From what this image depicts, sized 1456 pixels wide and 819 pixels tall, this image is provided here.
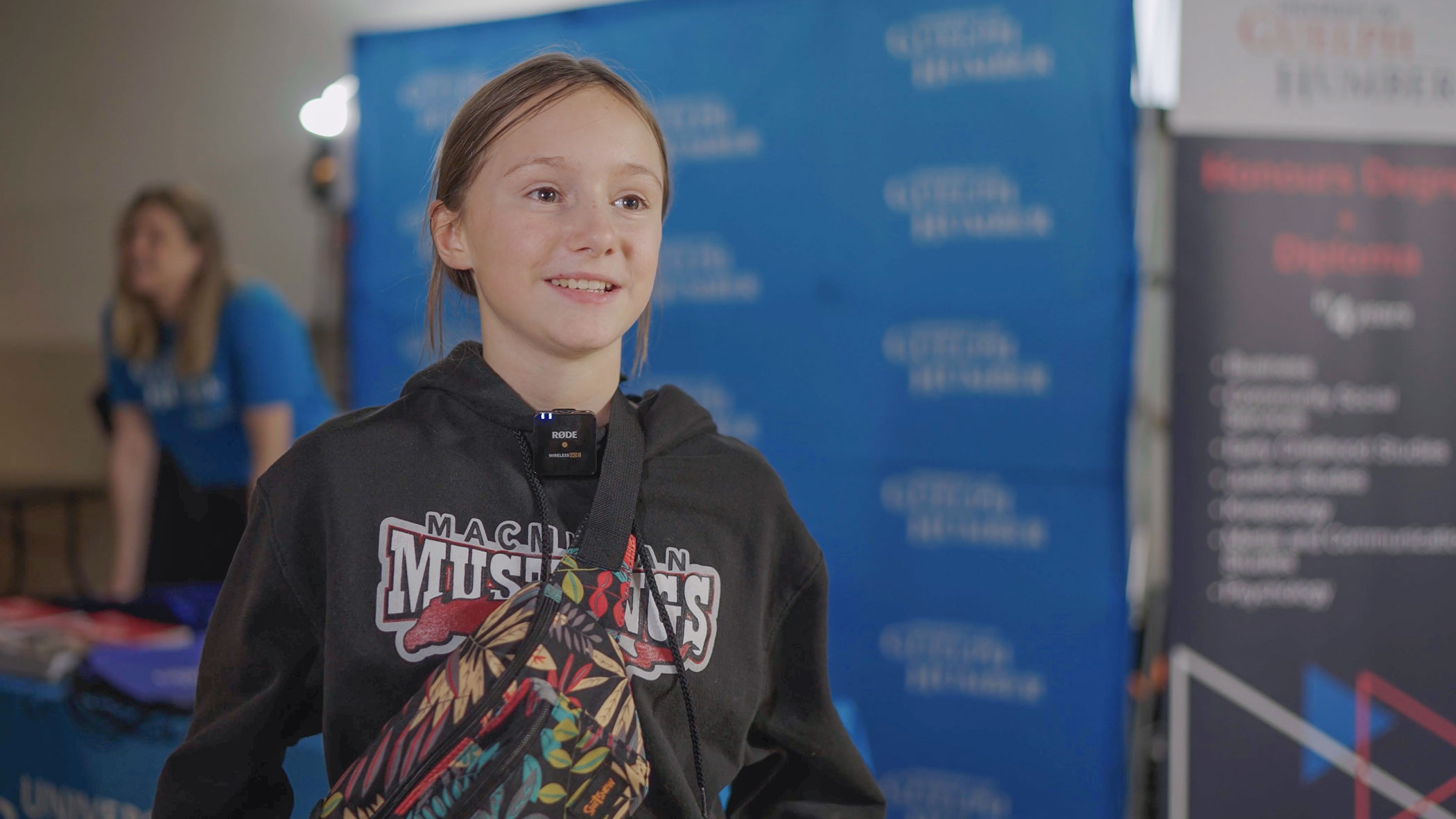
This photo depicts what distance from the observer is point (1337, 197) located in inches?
87.4

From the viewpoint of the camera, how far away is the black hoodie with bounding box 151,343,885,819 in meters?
0.70

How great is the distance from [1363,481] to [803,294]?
4.54 feet

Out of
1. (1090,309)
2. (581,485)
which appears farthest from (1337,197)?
(581,485)

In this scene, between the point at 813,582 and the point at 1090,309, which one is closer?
the point at 813,582

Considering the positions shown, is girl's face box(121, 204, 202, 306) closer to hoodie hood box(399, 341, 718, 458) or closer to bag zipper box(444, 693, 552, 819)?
hoodie hood box(399, 341, 718, 458)

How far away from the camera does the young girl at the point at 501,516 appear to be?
0.71 m

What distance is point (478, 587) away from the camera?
0.73 metres

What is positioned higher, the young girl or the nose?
the nose

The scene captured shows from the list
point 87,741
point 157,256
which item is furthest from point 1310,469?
point 157,256

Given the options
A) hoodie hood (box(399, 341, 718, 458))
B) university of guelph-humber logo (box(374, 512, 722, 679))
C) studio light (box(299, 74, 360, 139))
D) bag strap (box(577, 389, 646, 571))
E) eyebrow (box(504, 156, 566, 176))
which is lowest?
university of guelph-humber logo (box(374, 512, 722, 679))

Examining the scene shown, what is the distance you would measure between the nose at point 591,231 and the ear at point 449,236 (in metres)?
0.11

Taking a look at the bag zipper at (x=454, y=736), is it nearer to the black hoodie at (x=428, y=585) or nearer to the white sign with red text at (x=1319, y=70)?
the black hoodie at (x=428, y=585)

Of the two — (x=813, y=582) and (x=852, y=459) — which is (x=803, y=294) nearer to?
(x=852, y=459)

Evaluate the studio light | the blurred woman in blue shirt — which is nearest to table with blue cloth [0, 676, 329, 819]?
the blurred woman in blue shirt
